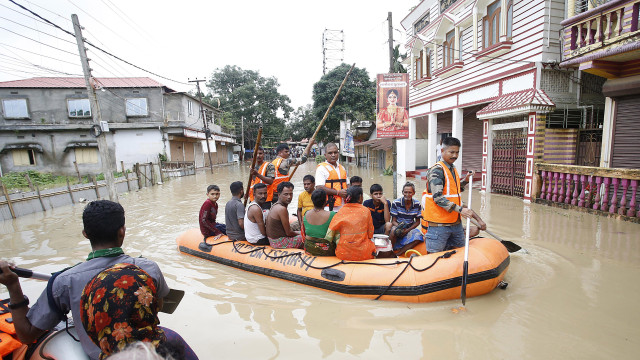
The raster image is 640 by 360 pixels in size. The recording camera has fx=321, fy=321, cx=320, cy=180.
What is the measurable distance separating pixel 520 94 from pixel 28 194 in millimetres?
15389

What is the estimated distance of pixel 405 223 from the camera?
4965 millimetres

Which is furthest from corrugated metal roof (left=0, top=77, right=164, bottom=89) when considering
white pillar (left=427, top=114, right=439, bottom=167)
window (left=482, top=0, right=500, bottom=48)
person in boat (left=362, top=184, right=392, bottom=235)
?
person in boat (left=362, top=184, right=392, bottom=235)

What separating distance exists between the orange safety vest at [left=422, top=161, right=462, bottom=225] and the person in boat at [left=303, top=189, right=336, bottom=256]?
3.95ft

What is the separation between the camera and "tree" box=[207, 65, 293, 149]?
37000 millimetres

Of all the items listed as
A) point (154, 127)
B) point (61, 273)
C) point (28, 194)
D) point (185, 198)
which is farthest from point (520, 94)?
point (154, 127)

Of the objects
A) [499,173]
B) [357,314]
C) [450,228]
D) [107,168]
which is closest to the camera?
[357,314]

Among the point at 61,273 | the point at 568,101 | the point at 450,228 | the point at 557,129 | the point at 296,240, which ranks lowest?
the point at 296,240

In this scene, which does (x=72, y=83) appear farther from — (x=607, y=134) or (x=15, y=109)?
(x=607, y=134)

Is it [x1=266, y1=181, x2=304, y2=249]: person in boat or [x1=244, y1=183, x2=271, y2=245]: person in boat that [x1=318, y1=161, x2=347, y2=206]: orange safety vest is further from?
[x1=244, y1=183, x2=271, y2=245]: person in boat

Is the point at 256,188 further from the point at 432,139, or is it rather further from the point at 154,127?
the point at 154,127

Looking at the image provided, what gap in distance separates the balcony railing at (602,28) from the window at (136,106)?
2349 centimetres

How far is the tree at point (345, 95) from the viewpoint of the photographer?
24.8 meters

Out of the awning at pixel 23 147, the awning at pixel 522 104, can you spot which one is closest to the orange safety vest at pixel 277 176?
the awning at pixel 522 104

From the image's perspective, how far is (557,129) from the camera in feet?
29.4
